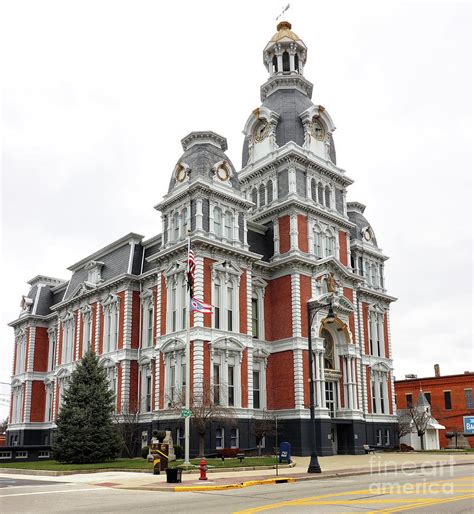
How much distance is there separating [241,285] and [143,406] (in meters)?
12.8

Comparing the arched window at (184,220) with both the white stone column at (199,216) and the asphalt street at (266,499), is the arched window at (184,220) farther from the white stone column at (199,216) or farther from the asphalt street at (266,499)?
the asphalt street at (266,499)

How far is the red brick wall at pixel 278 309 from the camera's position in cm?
4806

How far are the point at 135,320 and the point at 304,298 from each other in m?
14.5

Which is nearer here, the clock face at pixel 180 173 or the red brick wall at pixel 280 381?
the red brick wall at pixel 280 381

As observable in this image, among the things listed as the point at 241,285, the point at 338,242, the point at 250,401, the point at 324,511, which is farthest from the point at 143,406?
the point at 324,511

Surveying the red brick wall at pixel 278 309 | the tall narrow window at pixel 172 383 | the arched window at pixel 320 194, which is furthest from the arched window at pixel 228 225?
the tall narrow window at pixel 172 383

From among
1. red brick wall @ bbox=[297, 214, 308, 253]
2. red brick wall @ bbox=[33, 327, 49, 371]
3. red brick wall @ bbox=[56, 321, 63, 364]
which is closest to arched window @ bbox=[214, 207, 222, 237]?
red brick wall @ bbox=[297, 214, 308, 253]

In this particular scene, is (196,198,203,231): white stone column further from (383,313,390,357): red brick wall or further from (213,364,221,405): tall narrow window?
(383,313,390,357): red brick wall

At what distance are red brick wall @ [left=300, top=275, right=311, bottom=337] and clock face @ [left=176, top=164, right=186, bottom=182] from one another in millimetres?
12297

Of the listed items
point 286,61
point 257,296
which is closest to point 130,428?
point 257,296

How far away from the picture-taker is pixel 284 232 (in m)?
50.4

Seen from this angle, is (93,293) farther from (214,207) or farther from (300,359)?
(300,359)

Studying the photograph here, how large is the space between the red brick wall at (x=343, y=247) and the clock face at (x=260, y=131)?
445 inches

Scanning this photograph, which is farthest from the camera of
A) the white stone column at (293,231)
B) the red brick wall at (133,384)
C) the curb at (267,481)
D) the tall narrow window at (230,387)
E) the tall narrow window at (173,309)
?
the red brick wall at (133,384)
